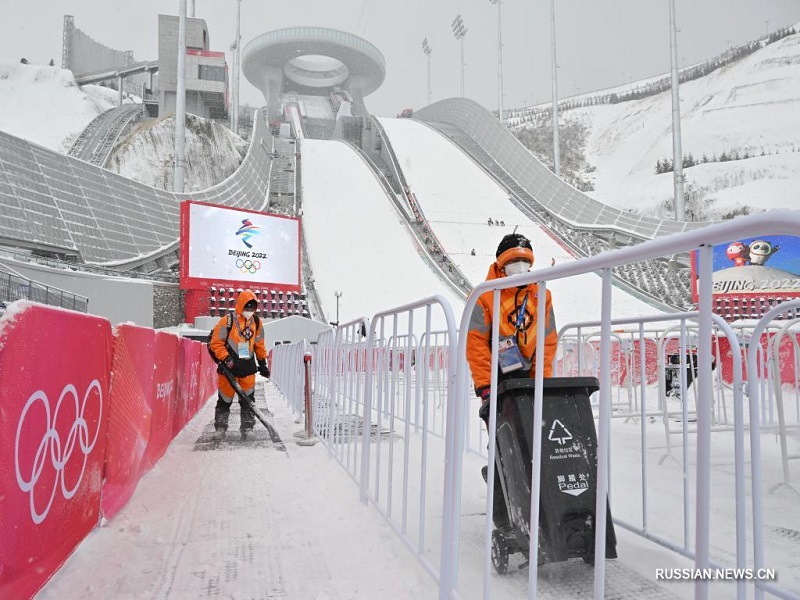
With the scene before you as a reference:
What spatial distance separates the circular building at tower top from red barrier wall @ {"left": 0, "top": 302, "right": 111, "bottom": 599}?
3133 inches

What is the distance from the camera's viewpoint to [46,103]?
2511 inches

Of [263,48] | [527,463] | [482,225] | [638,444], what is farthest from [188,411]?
[263,48]

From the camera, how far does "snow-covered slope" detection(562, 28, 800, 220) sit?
40750 millimetres

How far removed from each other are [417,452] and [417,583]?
335 cm

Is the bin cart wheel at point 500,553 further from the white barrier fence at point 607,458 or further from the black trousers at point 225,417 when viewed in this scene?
the black trousers at point 225,417

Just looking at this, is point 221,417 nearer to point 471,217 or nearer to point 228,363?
point 228,363

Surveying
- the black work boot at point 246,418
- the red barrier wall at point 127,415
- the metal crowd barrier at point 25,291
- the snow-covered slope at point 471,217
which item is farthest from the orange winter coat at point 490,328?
the snow-covered slope at point 471,217

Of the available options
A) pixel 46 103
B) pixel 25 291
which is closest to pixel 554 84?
pixel 25 291

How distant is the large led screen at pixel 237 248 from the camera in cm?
1903

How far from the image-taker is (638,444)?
6102 millimetres

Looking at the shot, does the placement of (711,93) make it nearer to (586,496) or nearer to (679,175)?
(679,175)

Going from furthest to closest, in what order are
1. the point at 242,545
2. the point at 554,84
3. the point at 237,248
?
1. the point at 554,84
2. the point at 237,248
3. the point at 242,545

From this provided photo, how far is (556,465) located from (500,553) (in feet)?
2.04

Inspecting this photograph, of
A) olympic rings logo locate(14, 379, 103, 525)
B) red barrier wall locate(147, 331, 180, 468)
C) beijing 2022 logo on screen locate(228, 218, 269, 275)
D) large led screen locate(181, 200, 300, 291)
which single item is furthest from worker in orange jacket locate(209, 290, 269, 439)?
beijing 2022 logo on screen locate(228, 218, 269, 275)
